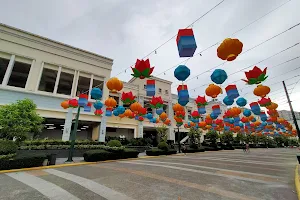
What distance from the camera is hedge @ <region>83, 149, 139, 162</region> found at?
1221 cm

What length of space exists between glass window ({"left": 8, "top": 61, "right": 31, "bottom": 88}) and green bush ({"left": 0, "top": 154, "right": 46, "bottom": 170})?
14.3 meters

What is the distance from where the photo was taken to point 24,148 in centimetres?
1323

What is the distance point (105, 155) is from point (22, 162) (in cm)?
564

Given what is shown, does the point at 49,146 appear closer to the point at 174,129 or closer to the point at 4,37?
the point at 4,37

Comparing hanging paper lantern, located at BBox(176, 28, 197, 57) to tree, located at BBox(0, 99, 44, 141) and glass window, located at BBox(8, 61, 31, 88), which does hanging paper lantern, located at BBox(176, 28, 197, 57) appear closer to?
tree, located at BBox(0, 99, 44, 141)

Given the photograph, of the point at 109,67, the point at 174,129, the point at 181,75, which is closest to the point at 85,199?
the point at 181,75

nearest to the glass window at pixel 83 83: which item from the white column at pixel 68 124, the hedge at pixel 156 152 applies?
the white column at pixel 68 124

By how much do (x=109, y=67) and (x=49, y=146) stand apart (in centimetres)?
1353

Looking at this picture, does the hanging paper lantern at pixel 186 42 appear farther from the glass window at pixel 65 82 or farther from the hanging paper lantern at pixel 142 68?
the glass window at pixel 65 82

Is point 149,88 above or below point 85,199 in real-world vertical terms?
above

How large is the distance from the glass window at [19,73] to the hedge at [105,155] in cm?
1480

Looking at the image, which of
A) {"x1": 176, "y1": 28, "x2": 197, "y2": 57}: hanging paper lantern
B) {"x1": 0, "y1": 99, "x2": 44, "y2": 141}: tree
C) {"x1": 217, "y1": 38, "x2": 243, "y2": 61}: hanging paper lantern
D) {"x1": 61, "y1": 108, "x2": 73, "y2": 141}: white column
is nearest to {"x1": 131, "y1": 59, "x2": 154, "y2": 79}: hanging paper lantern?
{"x1": 176, "y1": 28, "x2": 197, "y2": 57}: hanging paper lantern

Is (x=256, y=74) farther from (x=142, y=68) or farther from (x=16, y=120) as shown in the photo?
(x=16, y=120)

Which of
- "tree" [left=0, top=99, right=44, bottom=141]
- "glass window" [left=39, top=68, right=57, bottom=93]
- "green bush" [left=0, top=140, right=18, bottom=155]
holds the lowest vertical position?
"green bush" [left=0, top=140, right=18, bottom=155]
